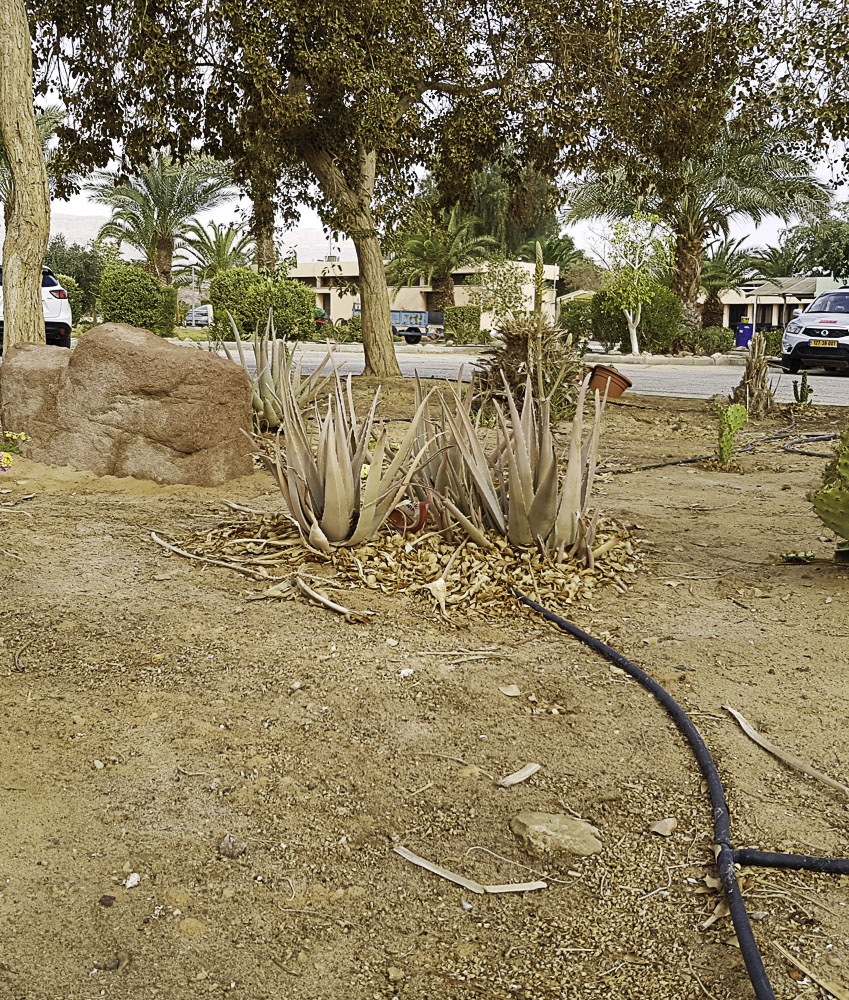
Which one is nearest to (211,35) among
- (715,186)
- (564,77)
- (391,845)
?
(564,77)

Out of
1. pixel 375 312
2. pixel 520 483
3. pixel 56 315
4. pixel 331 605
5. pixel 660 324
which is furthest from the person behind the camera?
pixel 660 324

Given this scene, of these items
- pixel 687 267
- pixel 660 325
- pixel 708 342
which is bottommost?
pixel 708 342

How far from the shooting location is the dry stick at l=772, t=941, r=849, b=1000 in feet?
5.51

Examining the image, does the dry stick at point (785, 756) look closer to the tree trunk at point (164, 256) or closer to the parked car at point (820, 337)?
the parked car at point (820, 337)

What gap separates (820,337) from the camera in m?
17.8

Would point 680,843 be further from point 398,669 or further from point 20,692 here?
point 20,692

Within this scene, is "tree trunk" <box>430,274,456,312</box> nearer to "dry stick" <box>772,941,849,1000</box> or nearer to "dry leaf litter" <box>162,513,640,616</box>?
"dry leaf litter" <box>162,513,640,616</box>

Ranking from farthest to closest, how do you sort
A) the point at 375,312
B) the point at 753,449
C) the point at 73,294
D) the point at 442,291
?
1. the point at 442,291
2. the point at 73,294
3. the point at 375,312
4. the point at 753,449

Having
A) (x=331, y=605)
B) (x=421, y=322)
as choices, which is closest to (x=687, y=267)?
(x=421, y=322)

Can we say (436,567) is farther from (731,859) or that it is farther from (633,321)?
(633,321)

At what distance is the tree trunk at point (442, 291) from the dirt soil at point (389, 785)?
39.6 m

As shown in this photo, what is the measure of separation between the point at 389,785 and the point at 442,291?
42061 mm

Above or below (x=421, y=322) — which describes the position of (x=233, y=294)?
above

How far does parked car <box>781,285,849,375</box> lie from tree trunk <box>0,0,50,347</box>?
14089mm
